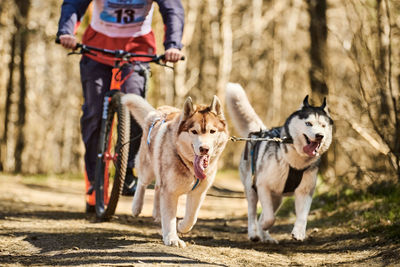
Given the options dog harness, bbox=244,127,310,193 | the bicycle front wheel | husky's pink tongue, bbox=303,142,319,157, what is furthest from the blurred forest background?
the bicycle front wheel

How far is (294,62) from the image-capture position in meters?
30.9

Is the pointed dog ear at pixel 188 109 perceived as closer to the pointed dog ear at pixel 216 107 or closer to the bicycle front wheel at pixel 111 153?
the pointed dog ear at pixel 216 107

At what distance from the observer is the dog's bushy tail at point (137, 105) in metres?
5.54

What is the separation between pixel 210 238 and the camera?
5602 mm

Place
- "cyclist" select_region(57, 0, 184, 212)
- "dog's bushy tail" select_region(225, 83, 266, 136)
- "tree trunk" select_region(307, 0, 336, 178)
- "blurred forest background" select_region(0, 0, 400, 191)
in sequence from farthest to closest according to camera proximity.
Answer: "tree trunk" select_region(307, 0, 336, 178), "blurred forest background" select_region(0, 0, 400, 191), "dog's bushy tail" select_region(225, 83, 266, 136), "cyclist" select_region(57, 0, 184, 212)

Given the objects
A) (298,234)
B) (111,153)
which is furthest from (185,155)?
(111,153)

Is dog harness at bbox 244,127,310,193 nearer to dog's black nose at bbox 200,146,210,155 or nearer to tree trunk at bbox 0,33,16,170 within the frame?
dog's black nose at bbox 200,146,210,155

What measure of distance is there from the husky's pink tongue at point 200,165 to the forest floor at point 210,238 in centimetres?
52

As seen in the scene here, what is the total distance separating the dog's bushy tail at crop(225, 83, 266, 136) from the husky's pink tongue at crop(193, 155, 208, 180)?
72.4 inches

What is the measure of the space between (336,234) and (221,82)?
537 inches

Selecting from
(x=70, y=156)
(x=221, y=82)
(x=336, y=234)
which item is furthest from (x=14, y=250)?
(x=70, y=156)

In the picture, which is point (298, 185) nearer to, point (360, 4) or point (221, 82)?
point (360, 4)

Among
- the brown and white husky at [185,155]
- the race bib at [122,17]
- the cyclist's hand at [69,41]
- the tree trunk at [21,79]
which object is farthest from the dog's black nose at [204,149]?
the tree trunk at [21,79]

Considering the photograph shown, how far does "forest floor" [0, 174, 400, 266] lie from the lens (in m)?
4.05
